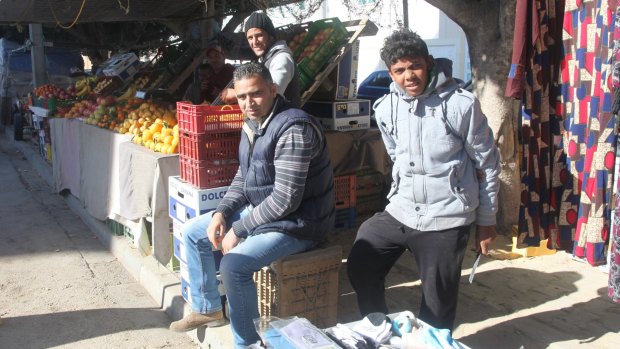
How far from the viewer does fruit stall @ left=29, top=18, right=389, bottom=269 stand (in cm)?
398

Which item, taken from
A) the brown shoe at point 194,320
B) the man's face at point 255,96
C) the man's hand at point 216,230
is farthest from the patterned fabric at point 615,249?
the brown shoe at point 194,320

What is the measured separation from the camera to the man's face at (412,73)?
106 inches

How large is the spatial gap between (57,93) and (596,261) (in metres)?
8.69

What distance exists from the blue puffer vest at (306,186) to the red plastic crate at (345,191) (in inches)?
81.6

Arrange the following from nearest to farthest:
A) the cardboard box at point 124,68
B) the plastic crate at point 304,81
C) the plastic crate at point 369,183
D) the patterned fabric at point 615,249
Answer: the patterned fabric at point 615,249 < the plastic crate at point 304,81 < the plastic crate at point 369,183 < the cardboard box at point 124,68

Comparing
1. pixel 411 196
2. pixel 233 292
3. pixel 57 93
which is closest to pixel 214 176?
pixel 233 292

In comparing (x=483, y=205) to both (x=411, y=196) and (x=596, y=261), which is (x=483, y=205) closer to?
(x=411, y=196)

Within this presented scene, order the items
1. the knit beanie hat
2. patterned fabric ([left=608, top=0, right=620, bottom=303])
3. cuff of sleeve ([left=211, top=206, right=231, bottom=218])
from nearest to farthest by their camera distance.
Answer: patterned fabric ([left=608, top=0, right=620, bottom=303]), cuff of sleeve ([left=211, top=206, right=231, bottom=218]), the knit beanie hat

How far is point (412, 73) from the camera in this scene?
2.71 m

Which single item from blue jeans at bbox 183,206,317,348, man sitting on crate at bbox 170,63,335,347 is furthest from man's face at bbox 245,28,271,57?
blue jeans at bbox 183,206,317,348

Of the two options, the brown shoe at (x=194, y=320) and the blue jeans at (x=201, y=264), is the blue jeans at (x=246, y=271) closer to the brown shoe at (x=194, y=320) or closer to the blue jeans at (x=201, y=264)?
the blue jeans at (x=201, y=264)

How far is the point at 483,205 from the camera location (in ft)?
9.09

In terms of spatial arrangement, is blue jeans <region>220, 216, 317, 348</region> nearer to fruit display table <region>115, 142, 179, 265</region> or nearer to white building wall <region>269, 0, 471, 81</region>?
fruit display table <region>115, 142, 179, 265</region>

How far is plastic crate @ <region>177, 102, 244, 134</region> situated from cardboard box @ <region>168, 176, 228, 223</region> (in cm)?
40
